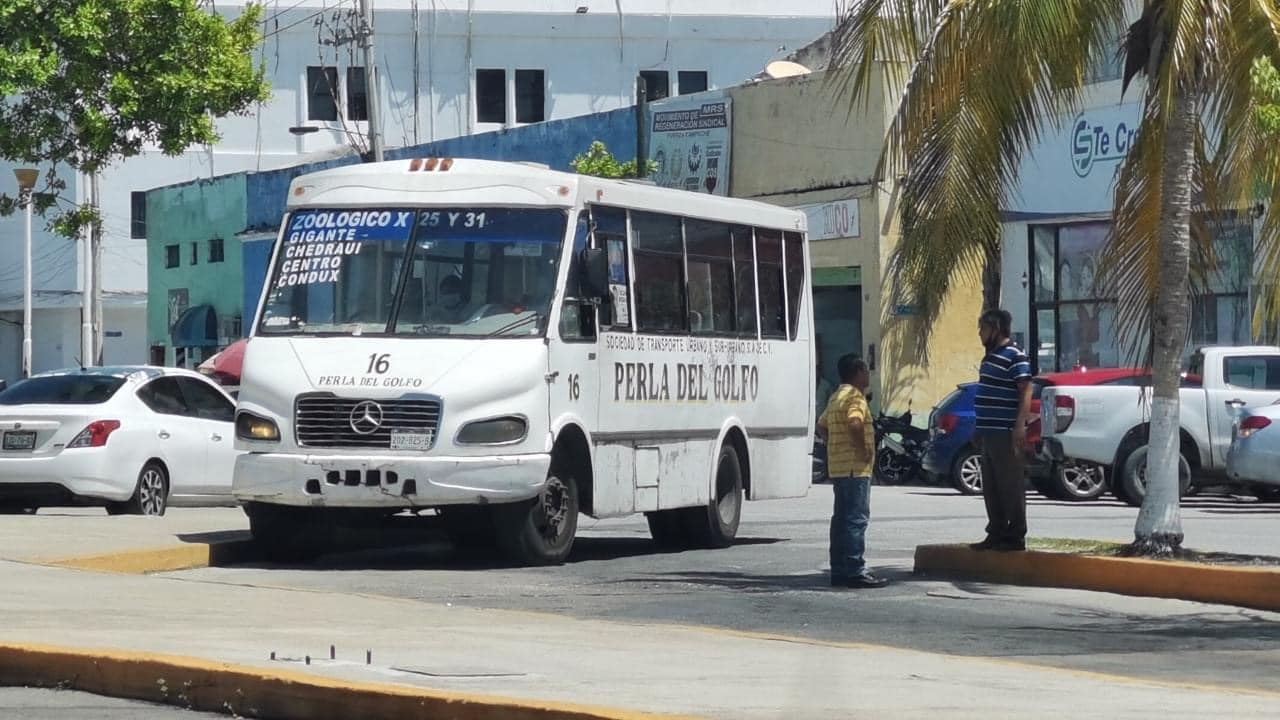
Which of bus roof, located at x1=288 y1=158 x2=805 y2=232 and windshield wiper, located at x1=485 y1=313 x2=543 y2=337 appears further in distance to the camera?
bus roof, located at x1=288 y1=158 x2=805 y2=232

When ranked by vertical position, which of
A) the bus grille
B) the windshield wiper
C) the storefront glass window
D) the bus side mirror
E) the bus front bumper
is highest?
the storefront glass window

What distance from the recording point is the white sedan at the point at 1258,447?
73.4 ft

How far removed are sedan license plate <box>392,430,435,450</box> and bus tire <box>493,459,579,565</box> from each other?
88 centimetres

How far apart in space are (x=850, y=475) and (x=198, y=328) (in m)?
45.0

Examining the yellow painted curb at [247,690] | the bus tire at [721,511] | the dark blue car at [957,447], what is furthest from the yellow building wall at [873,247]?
the yellow painted curb at [247,690]

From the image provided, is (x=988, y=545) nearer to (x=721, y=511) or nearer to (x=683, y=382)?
(x=683, y=382)

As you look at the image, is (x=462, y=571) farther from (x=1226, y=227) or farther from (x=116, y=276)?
(x=116, y=276)

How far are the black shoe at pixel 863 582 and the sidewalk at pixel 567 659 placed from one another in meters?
3.13

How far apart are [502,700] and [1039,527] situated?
41.2ft

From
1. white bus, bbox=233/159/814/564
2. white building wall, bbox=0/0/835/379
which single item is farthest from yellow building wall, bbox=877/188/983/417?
white building wall, bbox=0/0/835/379

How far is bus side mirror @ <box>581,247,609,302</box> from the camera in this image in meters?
16.1

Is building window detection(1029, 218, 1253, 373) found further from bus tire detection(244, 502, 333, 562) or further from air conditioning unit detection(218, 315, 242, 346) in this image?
air conditioning unit detection(218, 315, 242, 346)

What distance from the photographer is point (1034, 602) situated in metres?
13.5

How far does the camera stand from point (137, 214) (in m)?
70.4
